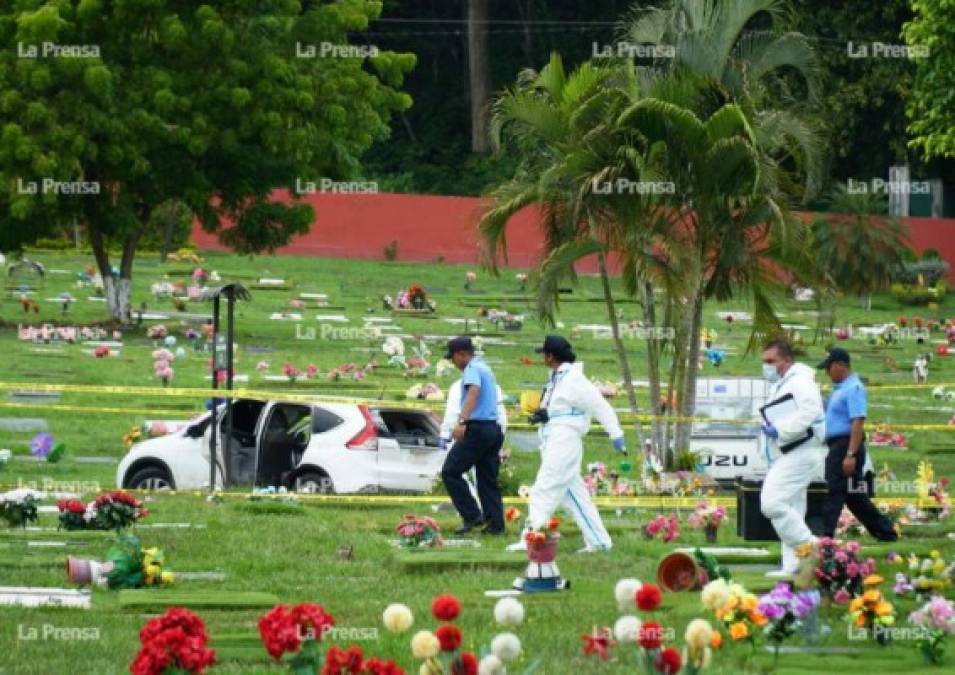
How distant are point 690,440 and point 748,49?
4862 millimetres

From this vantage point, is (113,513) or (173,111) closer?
(113,513)

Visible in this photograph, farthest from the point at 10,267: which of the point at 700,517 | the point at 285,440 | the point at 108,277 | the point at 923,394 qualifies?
the point at 700,517

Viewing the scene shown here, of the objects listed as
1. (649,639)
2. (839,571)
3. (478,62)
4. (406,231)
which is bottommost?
(839,571)

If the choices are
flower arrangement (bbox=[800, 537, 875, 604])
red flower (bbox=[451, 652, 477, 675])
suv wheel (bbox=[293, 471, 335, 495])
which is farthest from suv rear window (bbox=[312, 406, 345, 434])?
red flower (bbox=[451, 652, 477, 675])

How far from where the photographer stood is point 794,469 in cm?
1648

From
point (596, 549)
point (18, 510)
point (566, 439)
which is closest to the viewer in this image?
point (566, 439)

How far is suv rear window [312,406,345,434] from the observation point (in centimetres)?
2417

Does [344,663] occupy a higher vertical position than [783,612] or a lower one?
higher

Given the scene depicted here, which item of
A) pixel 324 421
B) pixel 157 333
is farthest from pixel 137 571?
pixel 157 333

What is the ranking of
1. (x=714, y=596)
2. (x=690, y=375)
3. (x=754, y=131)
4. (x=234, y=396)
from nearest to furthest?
(x=714, y=596)
(x=234, y=396)
(x=754, y=131)
(x=690, y=375)

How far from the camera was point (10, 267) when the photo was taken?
53.6 m

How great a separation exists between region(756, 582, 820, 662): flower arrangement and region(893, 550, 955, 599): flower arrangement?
6.90 ft

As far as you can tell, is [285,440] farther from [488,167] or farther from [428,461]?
[488,167]

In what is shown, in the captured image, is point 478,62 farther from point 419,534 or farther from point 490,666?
point 490,666
